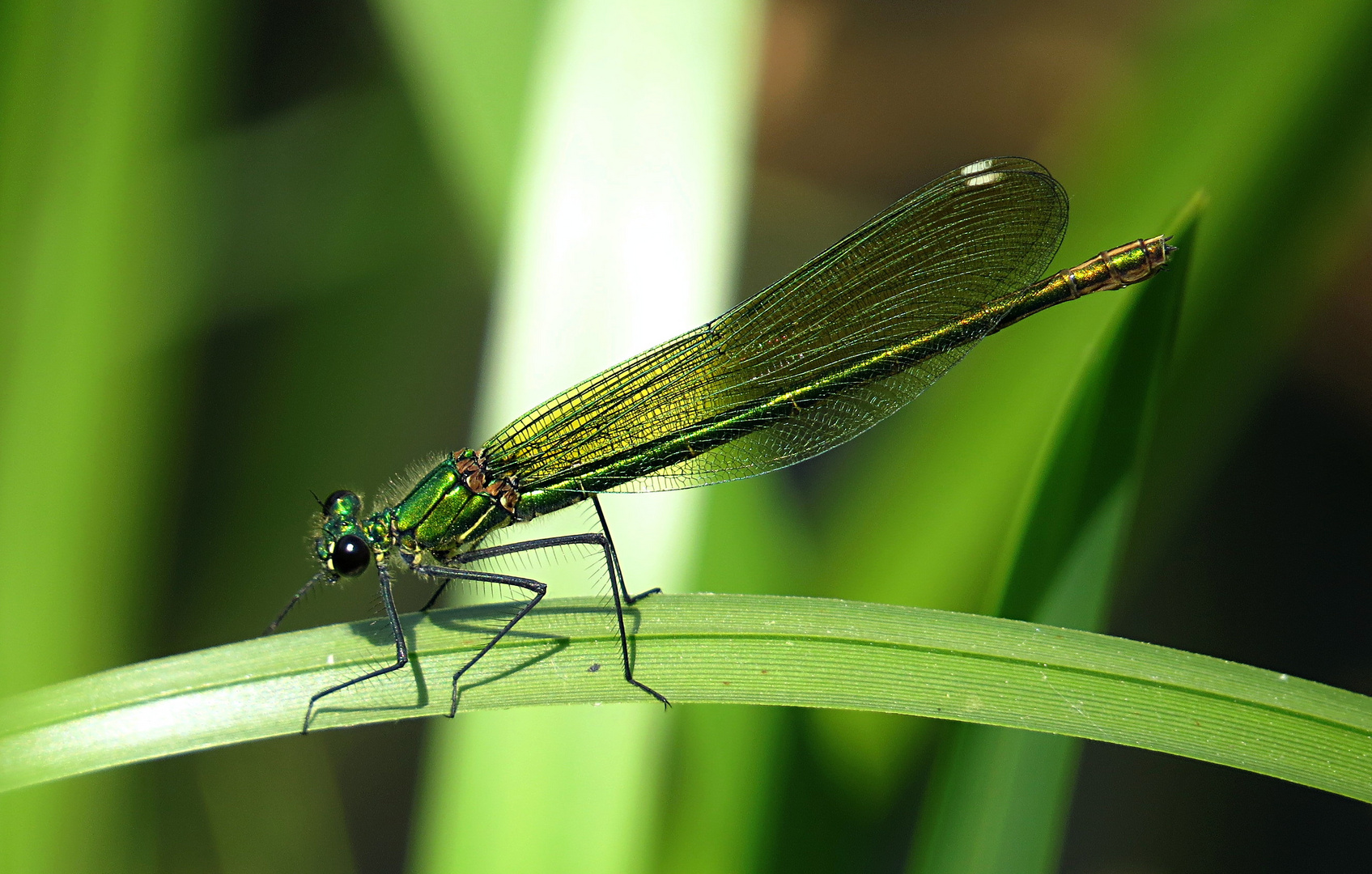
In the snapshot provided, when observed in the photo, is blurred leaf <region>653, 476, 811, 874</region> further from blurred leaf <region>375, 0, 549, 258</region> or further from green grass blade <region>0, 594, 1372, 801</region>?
blurred leaf <region>375, 0, 549, 258</region>

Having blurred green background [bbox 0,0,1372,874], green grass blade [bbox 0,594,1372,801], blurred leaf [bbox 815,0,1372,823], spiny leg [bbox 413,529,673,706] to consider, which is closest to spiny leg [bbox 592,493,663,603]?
spiny leg [bbox 413,529,673,706]

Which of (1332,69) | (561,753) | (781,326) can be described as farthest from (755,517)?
(1332,69)

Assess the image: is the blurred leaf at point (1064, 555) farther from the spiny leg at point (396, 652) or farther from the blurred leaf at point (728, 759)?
the spiny leg at point (396, 652)

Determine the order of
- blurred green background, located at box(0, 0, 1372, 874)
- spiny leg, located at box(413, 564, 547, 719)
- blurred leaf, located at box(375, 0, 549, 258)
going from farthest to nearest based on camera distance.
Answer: blurred leaf, located at box(375, 0, 549, 258), blurred green background, located at box(0, 0, 1372, 874), spiny leg, located at box(413, 564, 547, 719)

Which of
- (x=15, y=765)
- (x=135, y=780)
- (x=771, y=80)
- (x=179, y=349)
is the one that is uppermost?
(x=771, y=80)

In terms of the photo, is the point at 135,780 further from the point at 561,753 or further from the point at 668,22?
the point at 668,22

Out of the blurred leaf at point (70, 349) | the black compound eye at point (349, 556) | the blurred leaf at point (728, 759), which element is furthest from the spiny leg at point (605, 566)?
the blurred leaf at point (70, 349)

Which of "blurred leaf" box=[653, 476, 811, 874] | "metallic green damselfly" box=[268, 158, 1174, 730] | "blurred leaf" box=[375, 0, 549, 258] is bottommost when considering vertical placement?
"blurred leaf" box=[653, 476, 811, 874]
